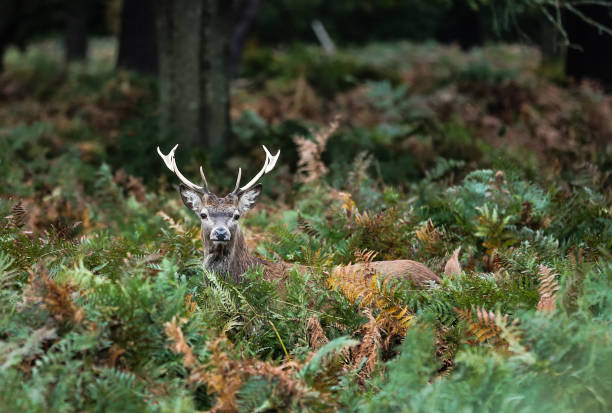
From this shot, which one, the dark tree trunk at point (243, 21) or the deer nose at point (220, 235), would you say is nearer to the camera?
the deer nose at point (220, 235)

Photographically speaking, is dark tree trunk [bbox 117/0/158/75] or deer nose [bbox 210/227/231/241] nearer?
deer nose [bbox 210/227/231/241]

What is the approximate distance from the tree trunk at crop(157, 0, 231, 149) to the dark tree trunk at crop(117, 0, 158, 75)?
582 cm

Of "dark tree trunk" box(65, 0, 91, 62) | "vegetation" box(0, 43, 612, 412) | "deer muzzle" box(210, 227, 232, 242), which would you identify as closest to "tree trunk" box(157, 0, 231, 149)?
"vegetation" box(0, 43, 612, 412)

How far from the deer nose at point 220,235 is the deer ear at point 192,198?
1.65 ft

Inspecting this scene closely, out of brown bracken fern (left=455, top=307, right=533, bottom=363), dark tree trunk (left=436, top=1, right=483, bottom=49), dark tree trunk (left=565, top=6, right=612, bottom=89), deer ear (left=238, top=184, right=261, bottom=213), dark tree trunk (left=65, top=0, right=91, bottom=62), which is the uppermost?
brown bracken fern (left=455, top=307, right=533, bottom=363)

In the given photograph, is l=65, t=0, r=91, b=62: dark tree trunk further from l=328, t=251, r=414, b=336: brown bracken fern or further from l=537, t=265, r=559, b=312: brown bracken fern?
l=537, t=265, r=559, b=312: brown bracken fern

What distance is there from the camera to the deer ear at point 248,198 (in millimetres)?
5613

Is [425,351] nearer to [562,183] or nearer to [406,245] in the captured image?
[406,245]

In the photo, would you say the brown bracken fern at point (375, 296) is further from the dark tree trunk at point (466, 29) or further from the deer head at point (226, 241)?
the dark tree trunk at point (466, 29)

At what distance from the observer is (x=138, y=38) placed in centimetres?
1518

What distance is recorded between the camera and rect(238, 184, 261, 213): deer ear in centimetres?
561

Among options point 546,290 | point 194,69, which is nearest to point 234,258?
point 546,290

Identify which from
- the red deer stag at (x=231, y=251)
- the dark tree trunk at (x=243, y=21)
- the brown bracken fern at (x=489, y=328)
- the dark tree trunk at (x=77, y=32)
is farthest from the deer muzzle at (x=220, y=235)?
the dark tree trunk at (x=77, y=32)

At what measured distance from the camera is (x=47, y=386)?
11.3 ft
